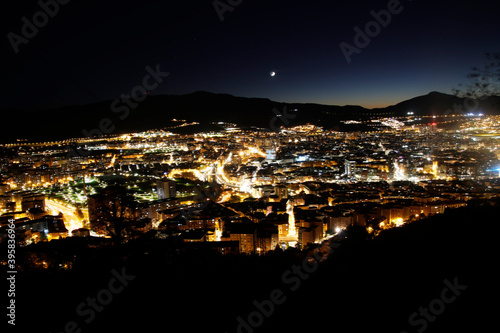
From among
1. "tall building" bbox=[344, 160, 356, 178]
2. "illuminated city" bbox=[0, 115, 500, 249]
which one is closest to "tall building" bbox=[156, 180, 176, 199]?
"illuminated city" bbox=[0, 115, 500, 249]

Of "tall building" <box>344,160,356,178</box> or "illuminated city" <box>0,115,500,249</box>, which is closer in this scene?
"illuminated city" <box>0,115,500,249</box>

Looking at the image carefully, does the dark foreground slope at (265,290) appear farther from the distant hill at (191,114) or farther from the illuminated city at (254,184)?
the distant hill at (191,114)

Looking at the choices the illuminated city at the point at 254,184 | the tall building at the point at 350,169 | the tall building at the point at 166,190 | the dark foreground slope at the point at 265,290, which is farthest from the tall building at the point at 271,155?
the dark foreground slope at the point at 265,290

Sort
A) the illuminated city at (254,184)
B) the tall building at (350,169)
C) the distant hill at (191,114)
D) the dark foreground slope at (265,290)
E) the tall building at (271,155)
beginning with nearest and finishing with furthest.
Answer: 1. the dark foreground slope at (265,290)
2. the illuminated city at (254,184)
3. the tall building at (350,169)
4. the tall building at (271,155)
5. the distant hill at (191,114)

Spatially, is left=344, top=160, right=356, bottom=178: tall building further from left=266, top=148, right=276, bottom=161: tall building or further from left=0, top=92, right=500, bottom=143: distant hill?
left=0, top=92, right=500, bottom=143: distant hill

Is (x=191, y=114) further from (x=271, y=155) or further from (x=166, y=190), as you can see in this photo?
(x=166, y=190)

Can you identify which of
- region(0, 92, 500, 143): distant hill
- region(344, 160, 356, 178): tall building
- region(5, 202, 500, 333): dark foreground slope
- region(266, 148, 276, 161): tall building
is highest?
region(0, 92, 500, 143): distant hill

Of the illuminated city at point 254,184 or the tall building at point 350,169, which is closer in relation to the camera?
the illuminated city at point 254,184
